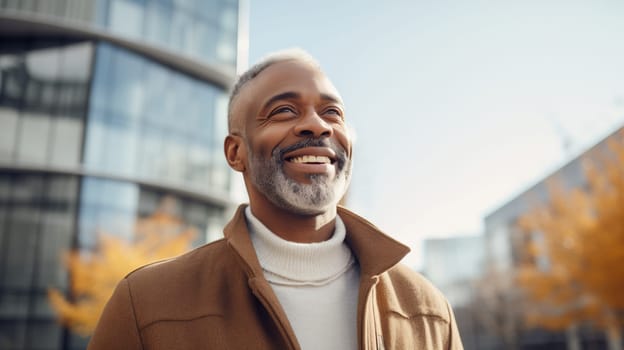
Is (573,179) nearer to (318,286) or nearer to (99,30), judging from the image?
(99,30)

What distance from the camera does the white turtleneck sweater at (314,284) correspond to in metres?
1.87

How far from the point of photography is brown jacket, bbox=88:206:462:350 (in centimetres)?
172

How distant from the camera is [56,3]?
20766 millimetres

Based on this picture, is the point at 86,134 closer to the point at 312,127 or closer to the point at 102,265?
the point at 102,265

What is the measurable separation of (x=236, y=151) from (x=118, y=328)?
82 centimetres

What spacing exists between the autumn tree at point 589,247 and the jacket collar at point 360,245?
45.6 feet

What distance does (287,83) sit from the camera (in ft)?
6.79

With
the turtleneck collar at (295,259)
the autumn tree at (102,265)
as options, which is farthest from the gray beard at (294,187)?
the autumn tree at (102,265)

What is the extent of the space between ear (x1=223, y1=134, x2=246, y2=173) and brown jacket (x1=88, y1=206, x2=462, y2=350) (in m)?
0.18

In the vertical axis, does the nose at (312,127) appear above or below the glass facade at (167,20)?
below

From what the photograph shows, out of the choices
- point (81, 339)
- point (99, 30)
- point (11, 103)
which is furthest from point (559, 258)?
point (11, 103)

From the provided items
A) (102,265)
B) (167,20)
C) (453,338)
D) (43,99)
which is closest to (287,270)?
(453,338)

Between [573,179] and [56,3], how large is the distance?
23358 millimetres

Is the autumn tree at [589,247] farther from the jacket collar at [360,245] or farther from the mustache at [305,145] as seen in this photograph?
the mustache at [305,145]
